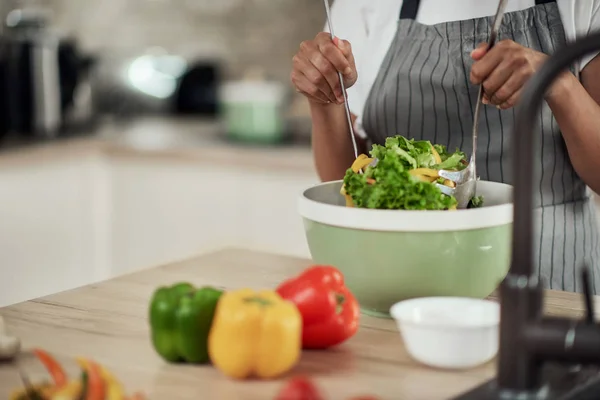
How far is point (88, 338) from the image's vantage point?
1170 millimetres

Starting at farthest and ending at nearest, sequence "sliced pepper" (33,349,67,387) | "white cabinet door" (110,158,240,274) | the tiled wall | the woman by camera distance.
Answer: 1. the tiled wall
2. "white cabinet door" (110,158,240,274)
3. the woman
4. "sliced pepper" (33,349,67,387)

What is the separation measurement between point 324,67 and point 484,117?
1.23 feet

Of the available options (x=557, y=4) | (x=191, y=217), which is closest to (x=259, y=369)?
(x=557, y=4)

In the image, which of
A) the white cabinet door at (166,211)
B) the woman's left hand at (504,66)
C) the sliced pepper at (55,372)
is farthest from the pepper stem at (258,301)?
the white cabinet door at (166,211)

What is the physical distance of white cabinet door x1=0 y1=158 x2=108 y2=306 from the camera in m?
2.84

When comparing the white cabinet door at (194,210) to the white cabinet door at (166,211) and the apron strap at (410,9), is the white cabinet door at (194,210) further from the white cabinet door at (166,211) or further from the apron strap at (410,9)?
the apron strap at (410,9)

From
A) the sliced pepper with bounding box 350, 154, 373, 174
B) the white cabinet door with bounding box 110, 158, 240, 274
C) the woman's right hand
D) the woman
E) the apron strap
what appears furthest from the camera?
the white cabinet door with bounding box 110, 158, 240, 274

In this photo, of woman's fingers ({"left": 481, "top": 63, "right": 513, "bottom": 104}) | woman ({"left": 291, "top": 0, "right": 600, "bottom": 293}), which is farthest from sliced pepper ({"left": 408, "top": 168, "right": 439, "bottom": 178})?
woman ({"left": 291, "top": 0, "right": 600, "bottom": 293})

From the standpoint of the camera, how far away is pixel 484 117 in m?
1.70

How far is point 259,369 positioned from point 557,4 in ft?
3.25

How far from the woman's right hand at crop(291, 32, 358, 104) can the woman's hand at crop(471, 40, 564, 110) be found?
0.73 ft

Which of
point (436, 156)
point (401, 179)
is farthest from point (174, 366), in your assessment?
point (436, 156)

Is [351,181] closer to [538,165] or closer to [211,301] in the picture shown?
[211,301]

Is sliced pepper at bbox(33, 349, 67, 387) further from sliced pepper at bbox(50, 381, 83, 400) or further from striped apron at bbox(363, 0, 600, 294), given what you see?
striped apron at bbox(363, 0, 600, 294)
